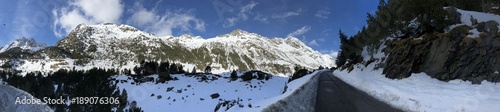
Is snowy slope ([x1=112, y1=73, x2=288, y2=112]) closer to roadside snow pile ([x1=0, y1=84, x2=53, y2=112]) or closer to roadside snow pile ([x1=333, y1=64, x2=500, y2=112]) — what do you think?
roadside snow pile ([x1=333, y1=64, x2=500, y2=112])

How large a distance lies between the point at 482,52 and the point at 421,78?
4.62 metres

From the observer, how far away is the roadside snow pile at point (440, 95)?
610 inches

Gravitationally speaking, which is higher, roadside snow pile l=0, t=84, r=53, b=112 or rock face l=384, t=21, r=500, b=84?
rock face l=384, t=21, r=500, b=84

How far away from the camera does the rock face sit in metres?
20.8

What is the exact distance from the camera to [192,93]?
4972 centimetres

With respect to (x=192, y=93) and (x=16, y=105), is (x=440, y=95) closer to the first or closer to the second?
(x=16, y=105)

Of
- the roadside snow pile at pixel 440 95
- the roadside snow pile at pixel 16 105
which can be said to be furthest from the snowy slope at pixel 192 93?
the roadside snow pile at pixel 16 105

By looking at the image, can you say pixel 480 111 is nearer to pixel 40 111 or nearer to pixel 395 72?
pixel 395 72

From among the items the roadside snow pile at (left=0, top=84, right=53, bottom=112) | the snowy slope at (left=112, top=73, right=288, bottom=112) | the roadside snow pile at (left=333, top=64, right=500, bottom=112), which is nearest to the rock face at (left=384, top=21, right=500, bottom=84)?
the roadside snow pile at (left=333, top=64, right=500, bottom=112)

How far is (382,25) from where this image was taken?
40031mm

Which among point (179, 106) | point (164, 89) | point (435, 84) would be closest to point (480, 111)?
point (435, 84)

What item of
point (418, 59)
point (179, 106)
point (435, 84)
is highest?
point (418, 59)

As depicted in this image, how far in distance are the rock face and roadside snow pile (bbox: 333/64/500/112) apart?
977 mm

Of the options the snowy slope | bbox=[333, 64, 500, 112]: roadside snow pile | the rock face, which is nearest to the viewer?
bbox=[333, 64, 500, 112]: roadside snow pile
